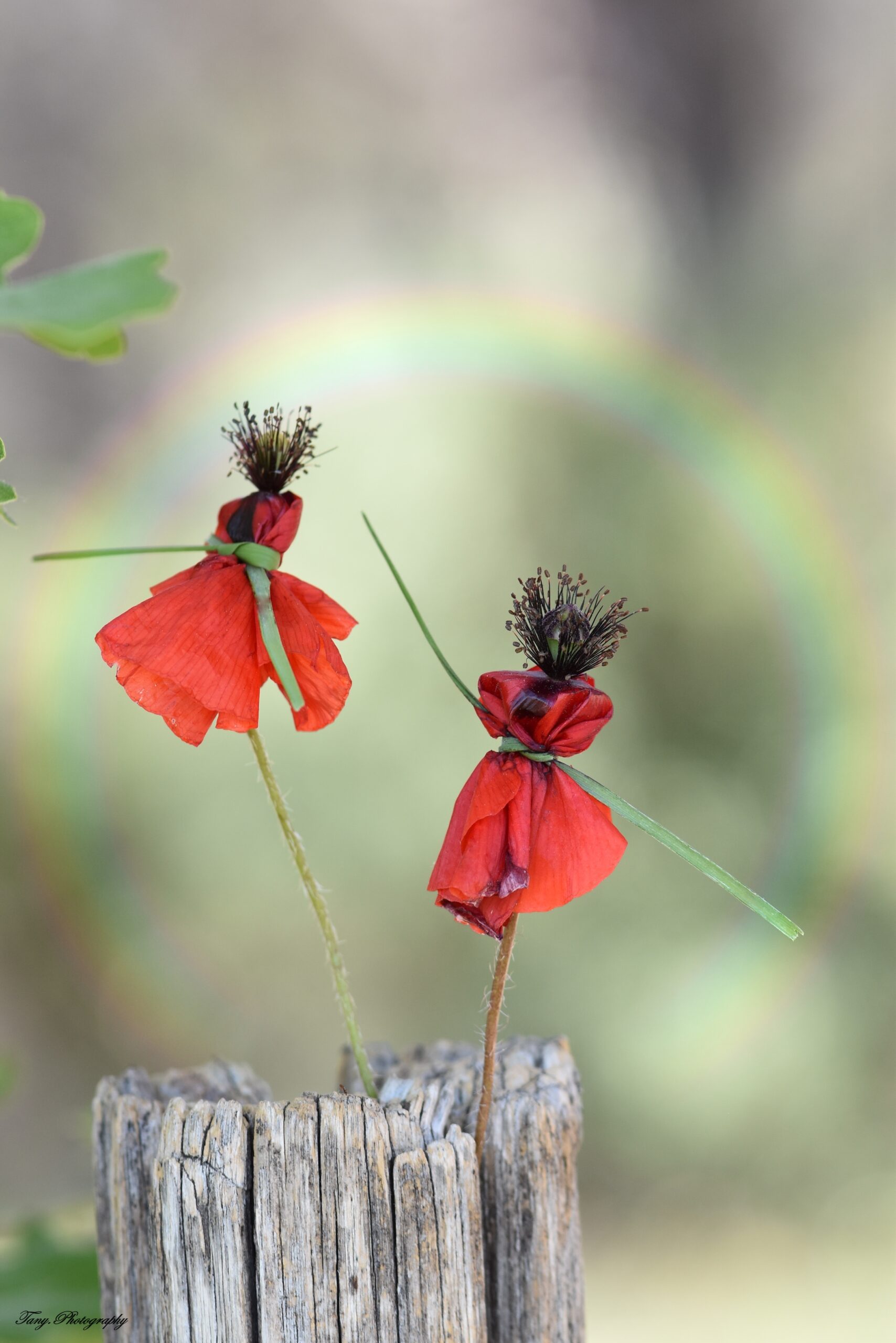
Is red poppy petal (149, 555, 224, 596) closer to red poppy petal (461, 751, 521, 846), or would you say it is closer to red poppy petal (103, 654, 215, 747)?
red poppy petal (103, 654, 215, 747)

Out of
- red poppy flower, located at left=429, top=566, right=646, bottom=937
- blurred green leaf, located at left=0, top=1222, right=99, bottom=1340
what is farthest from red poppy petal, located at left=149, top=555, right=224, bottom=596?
blurred green leaf, located at left=0, top=1222, right=99, bottom=1340

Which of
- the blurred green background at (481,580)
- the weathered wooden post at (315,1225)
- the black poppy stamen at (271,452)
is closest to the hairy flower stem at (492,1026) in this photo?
the weathered wooden post at (315,1225)

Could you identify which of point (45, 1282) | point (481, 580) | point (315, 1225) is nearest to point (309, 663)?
point (315, 1225)

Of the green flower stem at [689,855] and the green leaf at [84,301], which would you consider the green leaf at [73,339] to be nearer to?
the green leaf at [84,301]

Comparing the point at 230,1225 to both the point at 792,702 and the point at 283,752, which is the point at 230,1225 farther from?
the point at 792,702

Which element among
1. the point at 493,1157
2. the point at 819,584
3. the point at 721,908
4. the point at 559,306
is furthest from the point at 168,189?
the point at 493,1157

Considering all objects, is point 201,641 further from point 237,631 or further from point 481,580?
point 481,580
